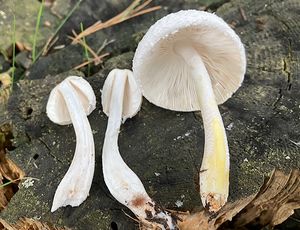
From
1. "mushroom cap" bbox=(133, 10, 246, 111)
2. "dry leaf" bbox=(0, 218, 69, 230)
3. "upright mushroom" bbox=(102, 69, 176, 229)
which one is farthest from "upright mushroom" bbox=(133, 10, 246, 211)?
"dry leaf" bbox=(0, 218, 69, 230)

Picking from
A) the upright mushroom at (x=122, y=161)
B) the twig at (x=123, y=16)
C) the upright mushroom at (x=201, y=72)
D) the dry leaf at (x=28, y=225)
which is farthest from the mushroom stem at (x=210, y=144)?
the twig at (x=123, y=16)

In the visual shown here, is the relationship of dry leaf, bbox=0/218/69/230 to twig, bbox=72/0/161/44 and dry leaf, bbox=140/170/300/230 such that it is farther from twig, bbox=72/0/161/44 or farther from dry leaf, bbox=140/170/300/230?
twig, bbox=72/0/161/44

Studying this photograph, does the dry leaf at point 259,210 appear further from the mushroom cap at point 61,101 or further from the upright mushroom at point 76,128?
the mushroom cap at point 61,101

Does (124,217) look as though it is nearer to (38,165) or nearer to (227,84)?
(38,165)

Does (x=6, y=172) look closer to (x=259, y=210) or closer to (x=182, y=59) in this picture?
(x=182, y=59)

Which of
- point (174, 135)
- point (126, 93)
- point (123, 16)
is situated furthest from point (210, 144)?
point (123, 16)
